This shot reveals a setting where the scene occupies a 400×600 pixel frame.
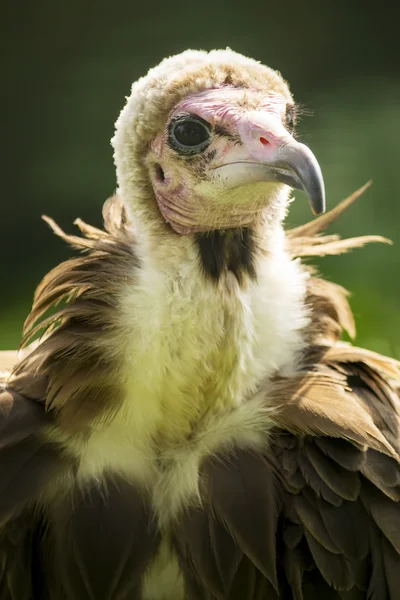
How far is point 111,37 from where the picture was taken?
4273 millimetres

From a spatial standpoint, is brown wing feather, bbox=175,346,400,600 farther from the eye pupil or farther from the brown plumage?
the eye pupil

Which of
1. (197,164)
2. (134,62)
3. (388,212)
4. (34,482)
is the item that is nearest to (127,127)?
(197,164)

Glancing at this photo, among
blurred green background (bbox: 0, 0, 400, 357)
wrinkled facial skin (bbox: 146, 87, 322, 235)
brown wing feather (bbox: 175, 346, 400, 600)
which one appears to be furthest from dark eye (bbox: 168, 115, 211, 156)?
blurred green background (bbox: 0, 0, 400, 357)

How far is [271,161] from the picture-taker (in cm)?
152

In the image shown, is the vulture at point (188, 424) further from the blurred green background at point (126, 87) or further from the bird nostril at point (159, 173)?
the blurred green background at point (126, 87)

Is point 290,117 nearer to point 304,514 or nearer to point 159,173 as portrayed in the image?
point 159,173

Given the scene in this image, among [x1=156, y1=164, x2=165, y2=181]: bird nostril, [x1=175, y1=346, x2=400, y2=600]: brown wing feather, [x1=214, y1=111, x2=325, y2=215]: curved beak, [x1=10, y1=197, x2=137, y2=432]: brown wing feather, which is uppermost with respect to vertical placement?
[x1=214, y1=111, x2=325, y2=215]: curved beak

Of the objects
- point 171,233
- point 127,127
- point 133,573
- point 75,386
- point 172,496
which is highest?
point 127,127

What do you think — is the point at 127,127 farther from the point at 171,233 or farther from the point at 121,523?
the point at 121,523

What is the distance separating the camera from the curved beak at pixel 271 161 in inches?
58.4

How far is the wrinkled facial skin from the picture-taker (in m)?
1.58

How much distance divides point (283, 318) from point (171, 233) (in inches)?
8.1

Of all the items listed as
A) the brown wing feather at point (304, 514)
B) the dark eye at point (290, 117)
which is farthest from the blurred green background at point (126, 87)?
the brown wing feather at point (304, 514)

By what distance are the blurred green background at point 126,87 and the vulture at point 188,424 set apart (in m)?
1.95
